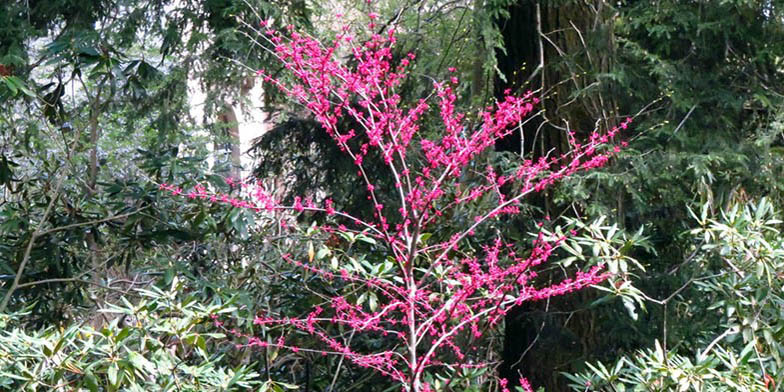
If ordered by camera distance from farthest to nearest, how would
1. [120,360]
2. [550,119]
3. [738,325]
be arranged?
[550,119] < [738,325] < [120,360]

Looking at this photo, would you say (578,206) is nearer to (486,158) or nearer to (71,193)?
(486,158)

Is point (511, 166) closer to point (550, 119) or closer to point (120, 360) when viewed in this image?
point (550, 119)

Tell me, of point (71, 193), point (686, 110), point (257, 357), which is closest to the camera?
point (686, 110)

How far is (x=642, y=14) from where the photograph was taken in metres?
4.28

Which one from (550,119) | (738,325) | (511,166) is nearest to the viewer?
(738,325)

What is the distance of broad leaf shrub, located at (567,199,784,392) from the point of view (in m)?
3.04

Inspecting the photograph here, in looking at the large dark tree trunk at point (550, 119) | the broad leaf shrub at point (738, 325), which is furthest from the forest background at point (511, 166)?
the broad leaf shrub at point (738, 325)

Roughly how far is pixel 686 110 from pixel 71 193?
2.95 m

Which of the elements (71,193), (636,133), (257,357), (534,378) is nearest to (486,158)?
(636,133)

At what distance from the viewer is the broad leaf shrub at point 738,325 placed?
9.96 feet

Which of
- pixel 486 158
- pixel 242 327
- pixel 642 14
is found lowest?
pixel 242 327

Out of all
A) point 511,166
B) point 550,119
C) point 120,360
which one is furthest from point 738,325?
point 120,360

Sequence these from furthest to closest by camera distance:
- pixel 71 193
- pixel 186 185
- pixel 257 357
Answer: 1. pixel 257 357
2. pixel 71 193
3. pixel 186 185

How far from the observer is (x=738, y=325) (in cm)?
326
